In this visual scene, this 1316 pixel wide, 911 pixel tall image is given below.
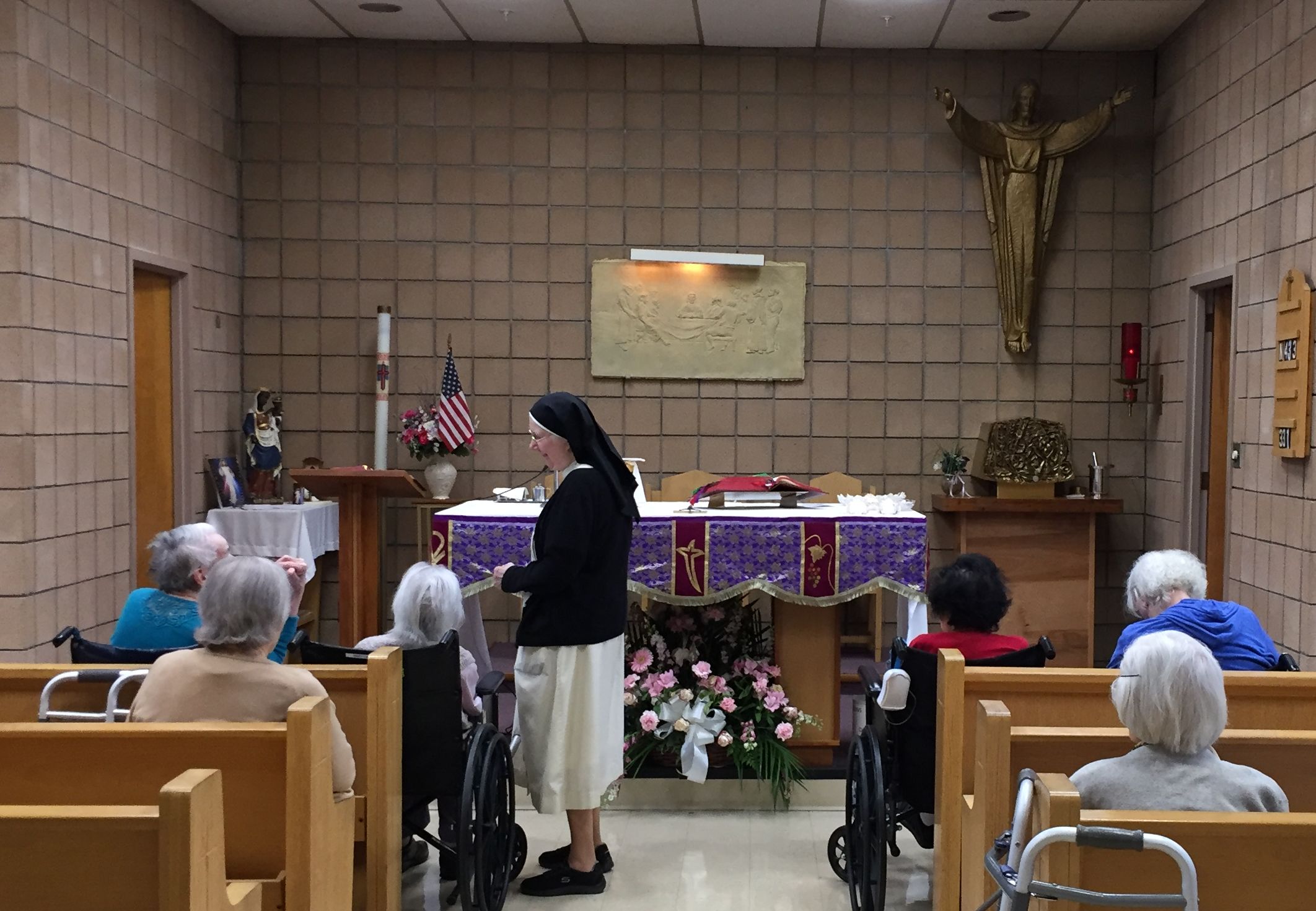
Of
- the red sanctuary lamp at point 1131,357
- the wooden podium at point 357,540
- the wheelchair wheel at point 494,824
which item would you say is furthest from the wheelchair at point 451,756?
the red sanctuary lamp at point 1131,357

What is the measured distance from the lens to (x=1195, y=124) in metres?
6.53

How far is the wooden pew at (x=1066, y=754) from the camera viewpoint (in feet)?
8.26

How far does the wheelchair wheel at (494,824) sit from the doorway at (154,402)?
3411 millimetres

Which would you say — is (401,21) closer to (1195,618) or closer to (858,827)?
(858,827)

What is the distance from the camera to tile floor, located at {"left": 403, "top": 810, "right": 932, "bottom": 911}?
3.79 metres

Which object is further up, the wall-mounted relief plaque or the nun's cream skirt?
the wall-mounted relief plaque

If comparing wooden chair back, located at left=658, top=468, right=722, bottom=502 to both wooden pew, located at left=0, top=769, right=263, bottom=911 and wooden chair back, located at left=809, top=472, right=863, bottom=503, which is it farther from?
wooden pew, located at left=0, top=769, right=263, bottom=911

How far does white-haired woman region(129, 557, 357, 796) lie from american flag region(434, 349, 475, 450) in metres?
4.03

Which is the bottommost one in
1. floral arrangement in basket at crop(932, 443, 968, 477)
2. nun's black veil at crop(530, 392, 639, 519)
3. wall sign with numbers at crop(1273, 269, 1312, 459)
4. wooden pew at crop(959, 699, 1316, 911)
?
wooden pew at crop(959, 699, 1316, 911)

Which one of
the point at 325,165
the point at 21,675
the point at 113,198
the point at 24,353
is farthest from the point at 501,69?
the point at 21,675

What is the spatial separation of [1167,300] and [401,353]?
14.6ft

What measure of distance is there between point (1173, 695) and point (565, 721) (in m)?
2.03

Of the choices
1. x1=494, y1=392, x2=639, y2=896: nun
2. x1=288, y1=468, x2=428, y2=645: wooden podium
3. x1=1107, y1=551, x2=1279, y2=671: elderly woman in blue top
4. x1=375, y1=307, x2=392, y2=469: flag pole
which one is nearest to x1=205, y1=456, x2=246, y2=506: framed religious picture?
x1=288, y1=468, x2=428, y2=645: wooden podium

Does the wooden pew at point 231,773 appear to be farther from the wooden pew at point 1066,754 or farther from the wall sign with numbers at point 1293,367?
the wall sign with numbers at point 1293,367
